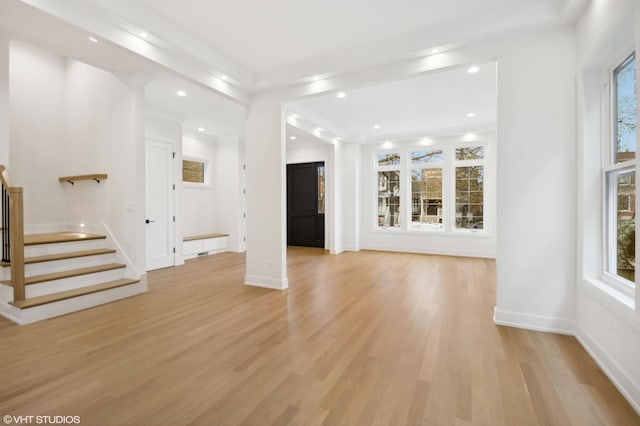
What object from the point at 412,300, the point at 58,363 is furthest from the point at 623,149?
the point at 58,363

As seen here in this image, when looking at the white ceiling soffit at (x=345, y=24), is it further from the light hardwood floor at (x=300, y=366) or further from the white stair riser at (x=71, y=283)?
the white stair riser at (x=71, y=283)

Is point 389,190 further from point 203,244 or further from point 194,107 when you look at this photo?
point 194,107

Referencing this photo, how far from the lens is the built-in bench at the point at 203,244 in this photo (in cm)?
680

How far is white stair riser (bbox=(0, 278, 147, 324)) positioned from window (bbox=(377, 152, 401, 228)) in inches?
242

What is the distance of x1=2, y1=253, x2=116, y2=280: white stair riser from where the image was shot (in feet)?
11.4

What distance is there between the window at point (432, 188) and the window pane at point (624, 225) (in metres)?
4.83

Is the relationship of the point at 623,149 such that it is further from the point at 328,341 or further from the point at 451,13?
the point at 328,341

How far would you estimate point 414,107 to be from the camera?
18.4ft

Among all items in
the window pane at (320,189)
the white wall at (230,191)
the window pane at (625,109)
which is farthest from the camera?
the window pane at (320,189)

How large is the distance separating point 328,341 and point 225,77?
11.5ft

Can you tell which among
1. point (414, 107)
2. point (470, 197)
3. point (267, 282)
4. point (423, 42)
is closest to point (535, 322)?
point (423, 42)

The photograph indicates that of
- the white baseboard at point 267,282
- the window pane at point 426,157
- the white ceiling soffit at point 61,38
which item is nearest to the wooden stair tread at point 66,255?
the white baseboard at point 267,282

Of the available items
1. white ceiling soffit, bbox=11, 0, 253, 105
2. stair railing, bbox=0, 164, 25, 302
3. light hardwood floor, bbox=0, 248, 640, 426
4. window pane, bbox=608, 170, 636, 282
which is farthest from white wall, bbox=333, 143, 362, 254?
stair railing, bbox=0, 164, 25, 302

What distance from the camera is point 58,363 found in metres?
2.29
